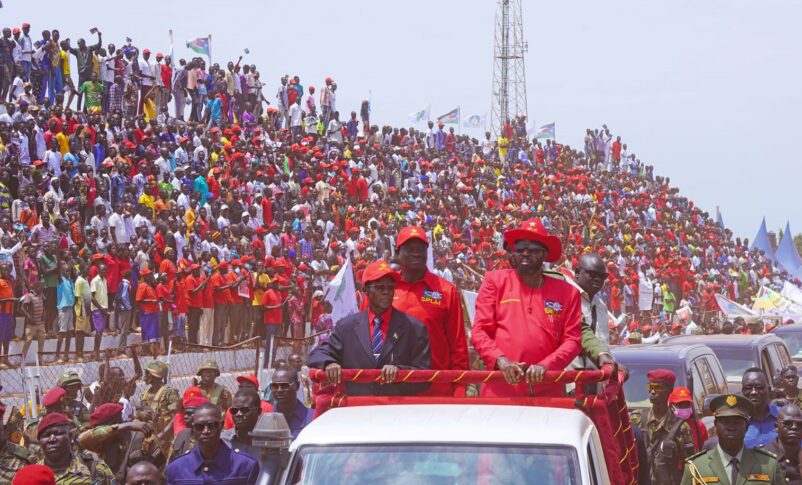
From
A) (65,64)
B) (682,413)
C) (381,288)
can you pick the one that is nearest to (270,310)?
(65,64)

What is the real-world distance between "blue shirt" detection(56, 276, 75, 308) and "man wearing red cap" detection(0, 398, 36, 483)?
935 cm

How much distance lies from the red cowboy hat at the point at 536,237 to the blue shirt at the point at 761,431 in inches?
113

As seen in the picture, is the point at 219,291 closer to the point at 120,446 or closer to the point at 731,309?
the point at 120,446

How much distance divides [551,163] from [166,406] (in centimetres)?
3416

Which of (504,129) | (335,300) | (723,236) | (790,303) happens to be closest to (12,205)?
(335,300)

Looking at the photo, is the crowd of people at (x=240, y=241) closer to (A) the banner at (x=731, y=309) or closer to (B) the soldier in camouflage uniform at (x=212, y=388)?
(B) the soldier in camouflage uniform at (x=212, y=388)

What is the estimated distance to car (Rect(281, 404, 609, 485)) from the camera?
4969mm

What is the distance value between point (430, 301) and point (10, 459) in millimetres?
2738

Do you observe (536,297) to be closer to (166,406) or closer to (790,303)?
(166,406)

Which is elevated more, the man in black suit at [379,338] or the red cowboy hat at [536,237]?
the red cowboy hat at [536,237]

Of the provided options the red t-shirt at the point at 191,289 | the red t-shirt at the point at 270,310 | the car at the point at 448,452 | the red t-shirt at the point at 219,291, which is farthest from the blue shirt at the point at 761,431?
the red t-shirt at the point at 270,310

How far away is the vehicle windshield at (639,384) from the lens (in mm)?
10883

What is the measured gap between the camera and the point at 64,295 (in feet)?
55.4

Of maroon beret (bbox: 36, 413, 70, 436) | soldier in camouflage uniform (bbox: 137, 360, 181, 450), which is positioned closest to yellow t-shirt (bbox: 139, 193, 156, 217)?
soldier in camouflage uniform (bbox: 137, 360, 181, 450)
